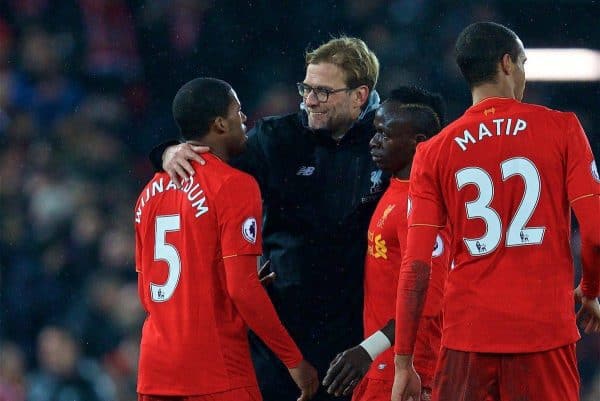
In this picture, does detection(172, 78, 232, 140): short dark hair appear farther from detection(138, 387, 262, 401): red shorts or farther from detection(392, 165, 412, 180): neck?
detection(138, 387, 262, 401): red shorts

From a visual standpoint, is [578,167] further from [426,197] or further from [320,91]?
[320,91]

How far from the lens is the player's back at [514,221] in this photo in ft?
9.57

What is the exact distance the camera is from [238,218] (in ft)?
10.5

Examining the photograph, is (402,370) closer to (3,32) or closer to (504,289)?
(504,289)

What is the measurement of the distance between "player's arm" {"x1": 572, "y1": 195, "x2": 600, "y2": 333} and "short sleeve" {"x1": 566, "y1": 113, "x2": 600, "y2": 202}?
22 mm

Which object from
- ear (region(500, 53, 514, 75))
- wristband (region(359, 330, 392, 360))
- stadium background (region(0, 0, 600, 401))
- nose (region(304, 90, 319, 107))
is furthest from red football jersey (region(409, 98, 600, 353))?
stadium background (region(0, 0, 600, 401))

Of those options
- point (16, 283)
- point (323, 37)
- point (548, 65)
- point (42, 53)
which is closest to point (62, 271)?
point (16, 283)

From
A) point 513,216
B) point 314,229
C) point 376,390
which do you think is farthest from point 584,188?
point 314,229

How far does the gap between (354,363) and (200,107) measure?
35.7 inches

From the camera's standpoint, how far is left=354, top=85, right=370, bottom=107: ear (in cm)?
402

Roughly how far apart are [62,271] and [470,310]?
15.8ft

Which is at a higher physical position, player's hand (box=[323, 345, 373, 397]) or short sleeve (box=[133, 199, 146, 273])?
short sleeve (box=[133, 199, 146, 273])

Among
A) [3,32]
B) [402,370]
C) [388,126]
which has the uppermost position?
[3,32]

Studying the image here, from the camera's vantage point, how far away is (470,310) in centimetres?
299
